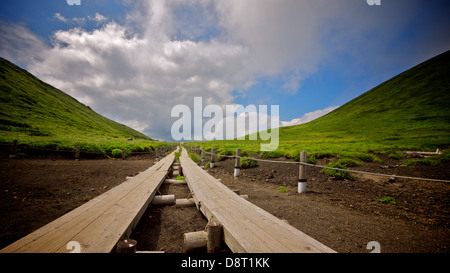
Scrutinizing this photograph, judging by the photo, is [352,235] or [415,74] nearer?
[352,235]

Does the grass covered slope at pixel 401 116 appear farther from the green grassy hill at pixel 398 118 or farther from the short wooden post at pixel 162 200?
the short wooden post at pixel 162 200

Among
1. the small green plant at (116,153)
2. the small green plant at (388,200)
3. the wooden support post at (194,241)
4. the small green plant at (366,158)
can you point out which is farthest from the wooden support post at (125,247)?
the small green plant at (116,153)

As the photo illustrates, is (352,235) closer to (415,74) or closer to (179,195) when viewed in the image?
(179,195)

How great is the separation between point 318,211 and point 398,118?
57.3 m

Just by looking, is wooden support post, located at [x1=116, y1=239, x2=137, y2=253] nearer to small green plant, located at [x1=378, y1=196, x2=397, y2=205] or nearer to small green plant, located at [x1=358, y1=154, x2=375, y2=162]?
small green plant, located at [x1=378, y1=196, x2=397, y2=205]

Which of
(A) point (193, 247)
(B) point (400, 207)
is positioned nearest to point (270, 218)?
(A) point (193, 247)

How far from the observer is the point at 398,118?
42969 mm

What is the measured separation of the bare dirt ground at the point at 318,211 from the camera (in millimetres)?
3195

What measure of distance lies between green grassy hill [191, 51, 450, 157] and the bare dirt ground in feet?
36.6

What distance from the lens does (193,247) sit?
218 cm

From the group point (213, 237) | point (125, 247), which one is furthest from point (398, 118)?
point (125, 247)

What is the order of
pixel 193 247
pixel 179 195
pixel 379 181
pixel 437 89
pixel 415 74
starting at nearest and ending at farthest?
pixel 193 247, pixel 179 195, pixel 379 181, pixel 437 89, pixel 415 74
